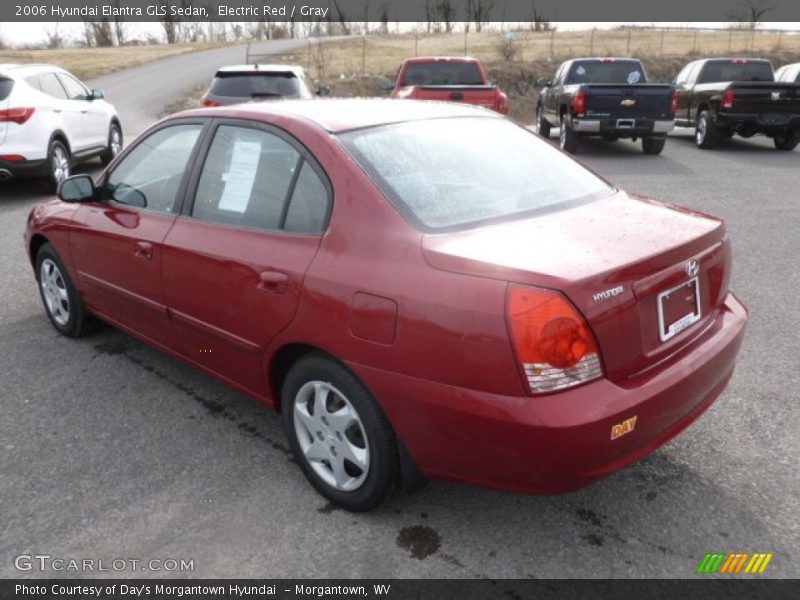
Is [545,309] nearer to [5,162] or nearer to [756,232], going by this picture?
[756,232]

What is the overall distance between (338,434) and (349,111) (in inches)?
58.4

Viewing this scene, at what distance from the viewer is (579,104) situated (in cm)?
1295

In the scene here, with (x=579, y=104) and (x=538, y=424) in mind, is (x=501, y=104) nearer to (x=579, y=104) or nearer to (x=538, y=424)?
(x=579, y=104)

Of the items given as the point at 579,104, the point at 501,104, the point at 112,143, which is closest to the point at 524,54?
the point at 579,104

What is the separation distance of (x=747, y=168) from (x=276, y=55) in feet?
113

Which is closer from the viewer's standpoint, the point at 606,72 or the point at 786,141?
the point at 786,141

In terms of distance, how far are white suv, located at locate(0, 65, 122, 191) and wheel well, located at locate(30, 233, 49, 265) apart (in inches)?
195

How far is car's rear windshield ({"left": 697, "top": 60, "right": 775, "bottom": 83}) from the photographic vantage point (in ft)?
51.3

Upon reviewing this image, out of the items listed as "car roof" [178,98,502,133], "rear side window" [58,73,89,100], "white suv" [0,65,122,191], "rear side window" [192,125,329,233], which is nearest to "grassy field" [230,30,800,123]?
"rear side window" [58,73,89,100]

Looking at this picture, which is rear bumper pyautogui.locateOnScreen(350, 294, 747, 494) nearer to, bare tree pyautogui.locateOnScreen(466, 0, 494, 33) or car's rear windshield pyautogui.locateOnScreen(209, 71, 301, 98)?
car's rear windshield pyautogui.locateOnScreen(209, 71, 301, 98)

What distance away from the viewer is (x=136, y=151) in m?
4.19

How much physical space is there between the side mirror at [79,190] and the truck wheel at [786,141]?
13.8m

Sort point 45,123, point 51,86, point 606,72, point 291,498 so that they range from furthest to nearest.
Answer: point 606,72
point 51,86
point 45,123
point 291,498

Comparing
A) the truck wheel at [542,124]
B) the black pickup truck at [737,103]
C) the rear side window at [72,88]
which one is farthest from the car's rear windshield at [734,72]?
the rear side window at [72,88]
